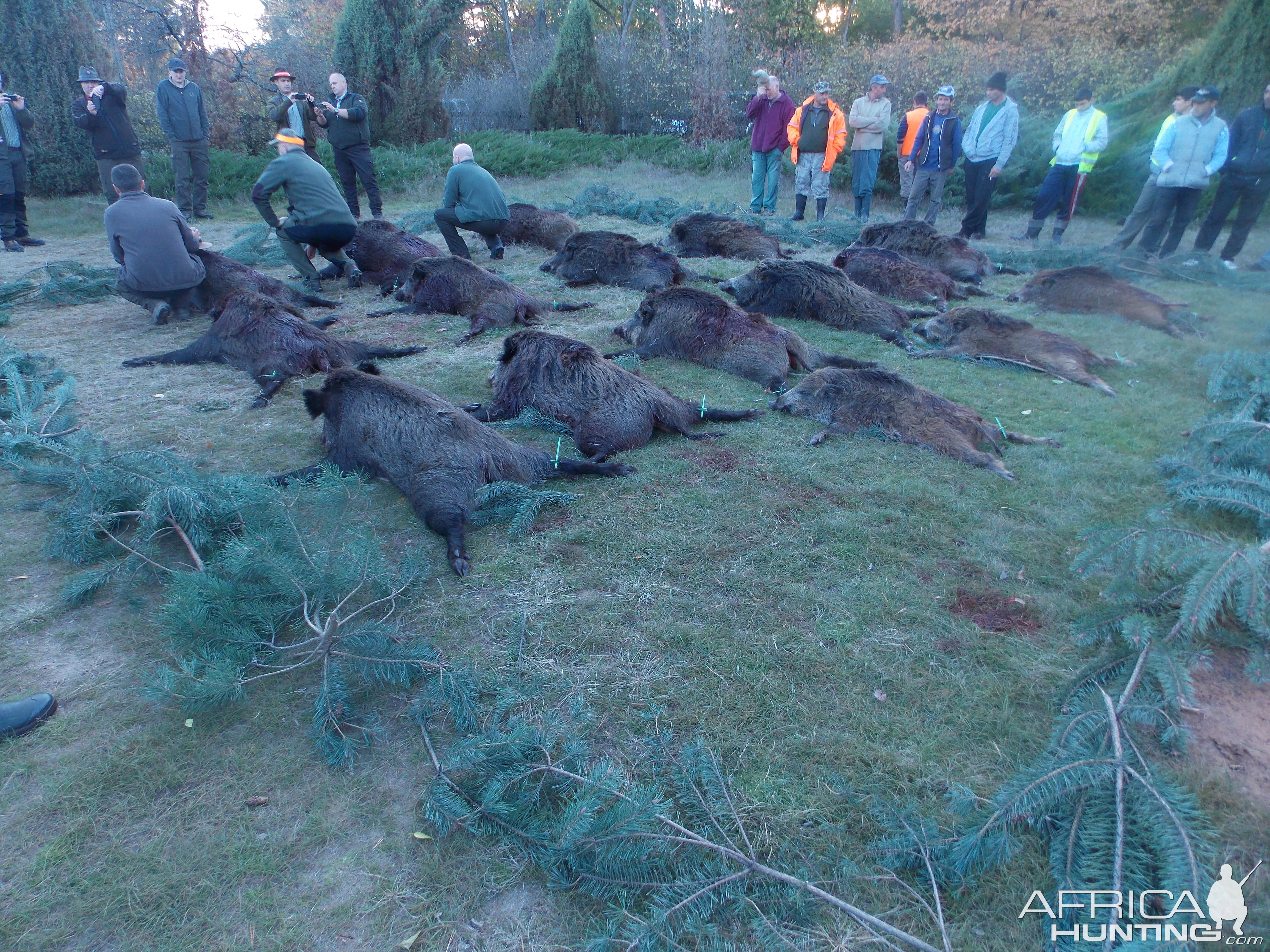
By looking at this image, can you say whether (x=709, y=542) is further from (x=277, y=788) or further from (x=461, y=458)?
(x=277, y=788)

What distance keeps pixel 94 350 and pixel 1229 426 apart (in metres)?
9.14

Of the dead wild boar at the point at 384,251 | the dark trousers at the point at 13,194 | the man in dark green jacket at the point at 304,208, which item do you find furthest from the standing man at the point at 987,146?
the dark trousers at the point at 13,194

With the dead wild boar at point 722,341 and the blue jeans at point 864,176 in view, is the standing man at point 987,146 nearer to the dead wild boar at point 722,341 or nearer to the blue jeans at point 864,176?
the blue jeans at point 864,176

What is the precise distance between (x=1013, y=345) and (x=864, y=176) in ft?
21.7

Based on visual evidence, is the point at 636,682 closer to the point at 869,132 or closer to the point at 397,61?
the point at 869,132

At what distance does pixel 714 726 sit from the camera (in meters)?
2.52

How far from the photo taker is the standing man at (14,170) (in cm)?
919

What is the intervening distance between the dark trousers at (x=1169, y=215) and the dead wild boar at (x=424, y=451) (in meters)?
8.81

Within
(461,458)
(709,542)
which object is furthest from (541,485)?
(709,542)

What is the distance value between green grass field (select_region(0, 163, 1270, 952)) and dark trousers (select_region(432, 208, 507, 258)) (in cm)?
505

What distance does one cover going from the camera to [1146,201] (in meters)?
9.05

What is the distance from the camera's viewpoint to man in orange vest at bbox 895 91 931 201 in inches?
420

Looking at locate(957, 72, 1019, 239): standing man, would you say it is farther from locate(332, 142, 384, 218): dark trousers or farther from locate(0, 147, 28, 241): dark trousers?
locate(0, 147, 28, 241): dark trousers

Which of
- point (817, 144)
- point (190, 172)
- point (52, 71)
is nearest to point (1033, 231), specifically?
point (817, 144)
